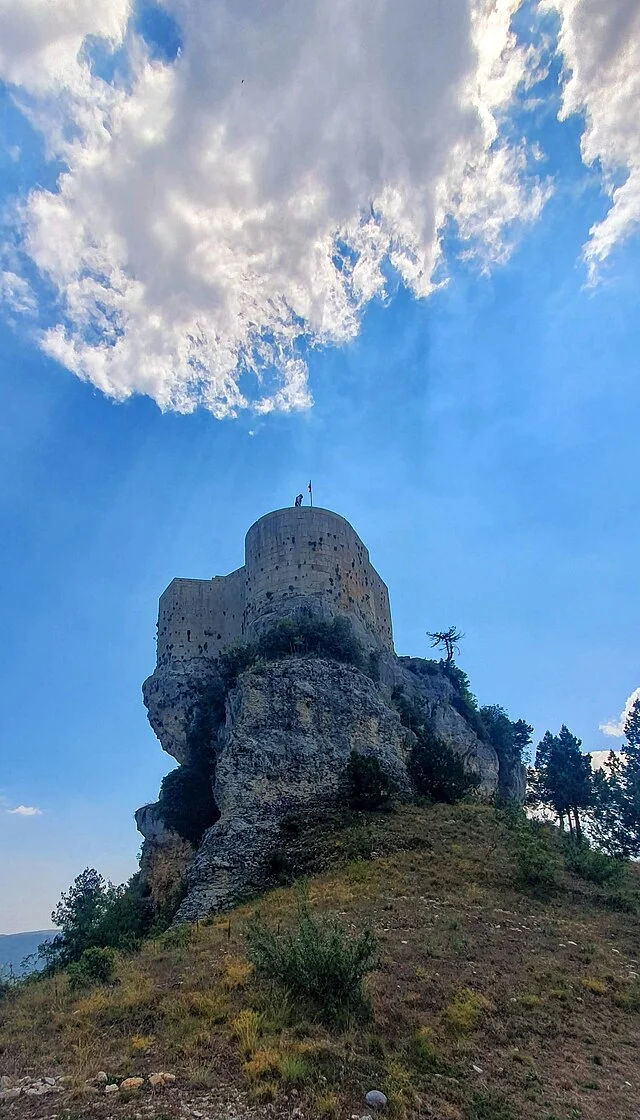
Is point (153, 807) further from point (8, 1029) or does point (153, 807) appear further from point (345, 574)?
point (8, 1029)

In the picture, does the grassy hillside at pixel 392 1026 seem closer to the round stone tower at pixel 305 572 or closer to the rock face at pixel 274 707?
the rock face at pixel 274 707

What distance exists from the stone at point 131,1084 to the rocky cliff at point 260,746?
11.5 meters

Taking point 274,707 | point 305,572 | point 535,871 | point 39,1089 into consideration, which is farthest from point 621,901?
point 305,572

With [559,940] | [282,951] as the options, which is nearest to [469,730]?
[559,940]

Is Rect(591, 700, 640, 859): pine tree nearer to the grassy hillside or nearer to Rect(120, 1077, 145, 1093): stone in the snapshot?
the grassy hillside

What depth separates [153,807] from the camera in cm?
2883

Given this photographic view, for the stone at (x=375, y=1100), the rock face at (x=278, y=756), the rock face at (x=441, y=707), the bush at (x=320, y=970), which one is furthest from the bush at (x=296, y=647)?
the stone at (x=375, y=1100)

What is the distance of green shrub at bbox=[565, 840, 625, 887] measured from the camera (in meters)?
17.0

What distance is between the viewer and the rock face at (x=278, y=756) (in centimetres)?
1830

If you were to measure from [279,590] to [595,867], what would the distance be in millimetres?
19892

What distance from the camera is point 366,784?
22.1 meters

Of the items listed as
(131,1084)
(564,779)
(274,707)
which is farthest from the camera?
(564,779)

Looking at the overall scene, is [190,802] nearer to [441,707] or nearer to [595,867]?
[595,867]

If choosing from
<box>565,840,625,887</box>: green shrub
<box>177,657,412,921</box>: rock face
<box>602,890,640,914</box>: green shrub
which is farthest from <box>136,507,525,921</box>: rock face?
<box>602,890,640,914</box>: green shrub
